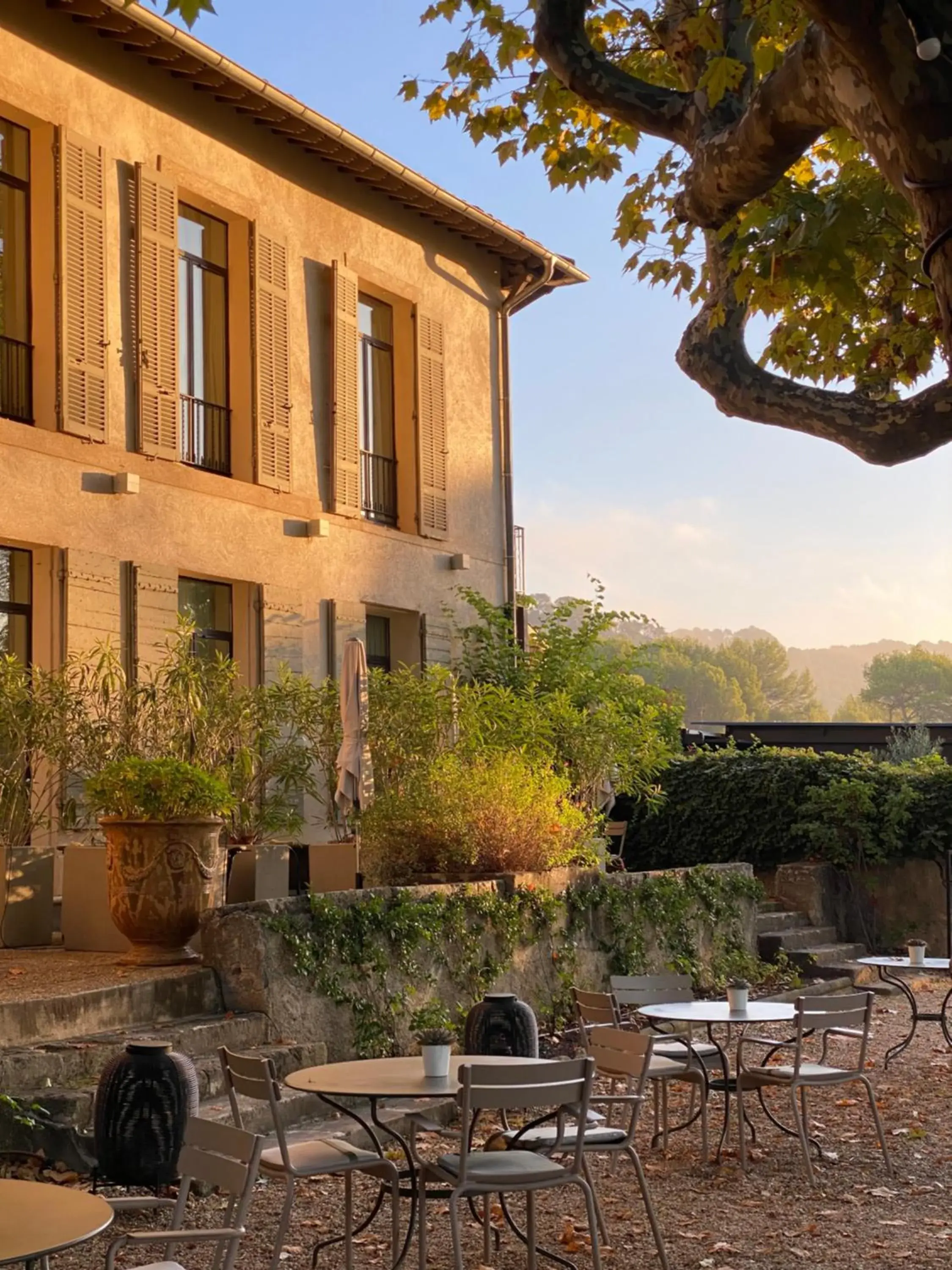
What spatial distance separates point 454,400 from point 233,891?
751cm

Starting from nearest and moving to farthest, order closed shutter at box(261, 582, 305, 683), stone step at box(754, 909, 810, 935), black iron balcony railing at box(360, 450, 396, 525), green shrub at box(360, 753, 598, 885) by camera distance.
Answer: green shrub at box(360, 753, 598, 885), closed shutter at box(261, 582, 305, 683), stone step at box(754, 909, 810, 935), black iron balcony railing at box(360, 450, 396, 525)

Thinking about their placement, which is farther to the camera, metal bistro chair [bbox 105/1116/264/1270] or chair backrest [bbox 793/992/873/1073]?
chair backrest [bbox 793/992/873/1073]

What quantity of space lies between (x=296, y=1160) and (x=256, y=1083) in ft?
1.00

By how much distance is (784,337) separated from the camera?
19.6 feet

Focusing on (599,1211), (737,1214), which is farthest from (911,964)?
(599,1211)

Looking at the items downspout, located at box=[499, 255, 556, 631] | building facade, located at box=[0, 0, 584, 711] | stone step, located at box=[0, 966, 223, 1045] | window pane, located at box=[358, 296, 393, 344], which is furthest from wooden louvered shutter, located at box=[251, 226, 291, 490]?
stone step, located at box=[0, 966, 223, 1045]

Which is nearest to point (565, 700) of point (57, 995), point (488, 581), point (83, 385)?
point (488, 581)

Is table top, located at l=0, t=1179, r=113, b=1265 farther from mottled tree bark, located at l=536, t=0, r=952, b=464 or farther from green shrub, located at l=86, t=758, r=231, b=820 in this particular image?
green shrub, located at l=86, t=758, r=231, b=820

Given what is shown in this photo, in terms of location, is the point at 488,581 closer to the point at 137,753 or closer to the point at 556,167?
the point at 137,753

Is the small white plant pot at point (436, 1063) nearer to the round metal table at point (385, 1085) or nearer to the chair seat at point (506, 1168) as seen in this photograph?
the round metal table at point (385, 1085)

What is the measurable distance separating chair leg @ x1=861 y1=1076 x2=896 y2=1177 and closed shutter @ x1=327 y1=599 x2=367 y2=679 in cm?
763

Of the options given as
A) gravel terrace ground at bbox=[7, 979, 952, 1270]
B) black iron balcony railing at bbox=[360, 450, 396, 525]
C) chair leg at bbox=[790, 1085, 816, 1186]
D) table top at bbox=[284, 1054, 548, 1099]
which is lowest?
gravel terrace ground at bbox=[7, 979, 952, 1270]

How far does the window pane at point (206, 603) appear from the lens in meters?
13.0

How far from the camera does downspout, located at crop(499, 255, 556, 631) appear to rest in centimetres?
1705
